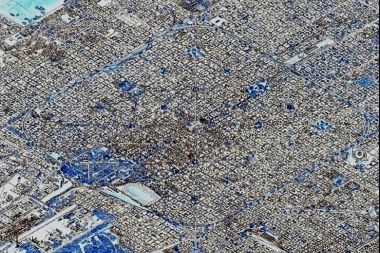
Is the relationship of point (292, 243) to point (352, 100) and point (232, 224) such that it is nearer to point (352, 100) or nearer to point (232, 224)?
point (232, 224)

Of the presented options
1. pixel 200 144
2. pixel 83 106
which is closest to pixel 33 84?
pixel 83 106

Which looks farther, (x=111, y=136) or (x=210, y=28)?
(x=210, y=28)

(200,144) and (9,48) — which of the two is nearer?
(200,144)

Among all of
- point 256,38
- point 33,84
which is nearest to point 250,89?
point 256,38

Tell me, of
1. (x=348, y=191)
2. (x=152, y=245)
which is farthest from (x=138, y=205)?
(x=348, y=191)

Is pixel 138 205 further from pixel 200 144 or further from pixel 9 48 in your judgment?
pixel 9 48

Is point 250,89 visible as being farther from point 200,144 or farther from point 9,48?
point 9,48

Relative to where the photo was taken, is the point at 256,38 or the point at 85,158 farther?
the point at 256,38
